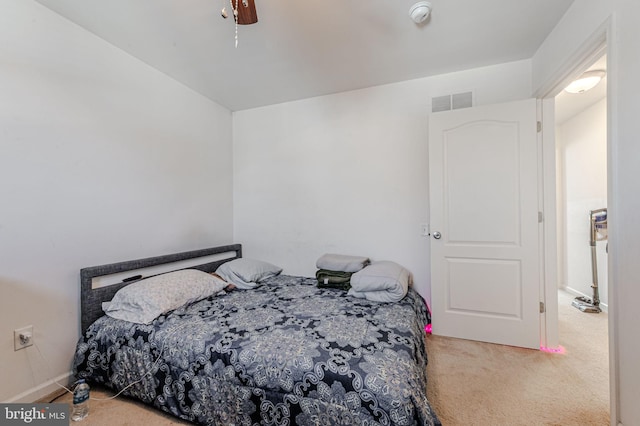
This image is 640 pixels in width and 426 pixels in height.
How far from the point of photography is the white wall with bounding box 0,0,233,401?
1.58 metres

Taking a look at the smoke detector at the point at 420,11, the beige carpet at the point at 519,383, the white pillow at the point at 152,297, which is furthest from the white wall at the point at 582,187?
the white pillow at the point at 152,297

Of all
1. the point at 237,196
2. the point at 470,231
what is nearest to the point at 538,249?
the point at 470,231

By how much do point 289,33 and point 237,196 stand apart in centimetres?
200

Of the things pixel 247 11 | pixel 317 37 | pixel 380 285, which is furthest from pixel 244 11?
pixel 380 285

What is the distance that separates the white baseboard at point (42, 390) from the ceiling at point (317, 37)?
2.42m

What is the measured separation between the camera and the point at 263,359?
1.32 m

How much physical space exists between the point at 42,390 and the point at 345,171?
2849mm

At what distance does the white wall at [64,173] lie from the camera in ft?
5.17

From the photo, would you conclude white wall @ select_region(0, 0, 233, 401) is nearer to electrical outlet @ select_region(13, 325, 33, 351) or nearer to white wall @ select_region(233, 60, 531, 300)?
electrical outlet @ select_region(13, 325, 33, 351)

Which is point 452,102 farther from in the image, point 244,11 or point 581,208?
point 581,208

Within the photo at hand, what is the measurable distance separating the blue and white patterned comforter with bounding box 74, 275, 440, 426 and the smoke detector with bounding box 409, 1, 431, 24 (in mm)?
2000

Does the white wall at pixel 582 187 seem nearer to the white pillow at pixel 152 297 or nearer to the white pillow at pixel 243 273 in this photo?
the white pillow at pixel 243 273

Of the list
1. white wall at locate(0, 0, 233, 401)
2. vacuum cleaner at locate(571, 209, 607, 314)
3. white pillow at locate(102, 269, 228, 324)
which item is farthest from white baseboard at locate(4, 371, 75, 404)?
vacuum cleaner at locate(571, 209, 607, 314)

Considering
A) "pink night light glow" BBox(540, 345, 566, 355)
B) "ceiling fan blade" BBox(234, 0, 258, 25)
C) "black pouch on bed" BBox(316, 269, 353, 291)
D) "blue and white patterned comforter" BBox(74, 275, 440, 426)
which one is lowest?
"pink night light glow" BBox(540, 345, 566, 355)
